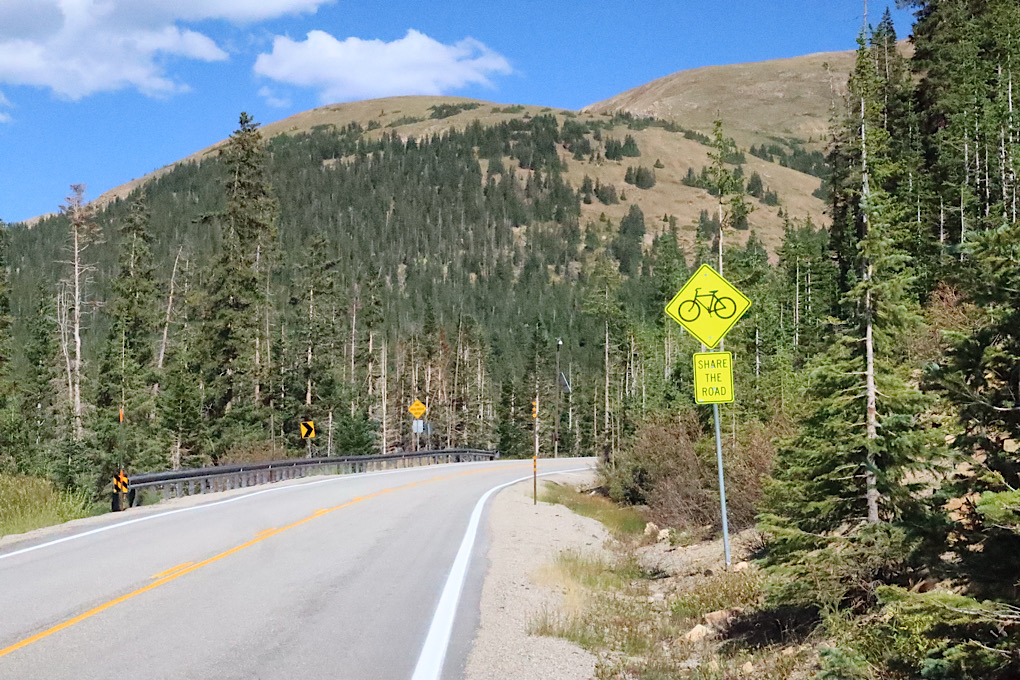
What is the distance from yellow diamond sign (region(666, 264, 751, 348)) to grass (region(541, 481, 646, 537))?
8.43m

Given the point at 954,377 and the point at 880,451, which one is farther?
the point at 880,451

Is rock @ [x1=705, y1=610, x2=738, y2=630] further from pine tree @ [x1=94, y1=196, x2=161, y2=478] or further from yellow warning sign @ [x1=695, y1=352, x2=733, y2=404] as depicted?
pine tree @ [x1=94, y1=196, x2=161, y2=478]

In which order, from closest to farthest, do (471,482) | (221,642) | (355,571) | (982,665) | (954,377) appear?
1. (982,665)
2. (954,377)
3. (221,642)
4. (355,571)
5. (471,482)

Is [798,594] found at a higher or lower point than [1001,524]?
lower

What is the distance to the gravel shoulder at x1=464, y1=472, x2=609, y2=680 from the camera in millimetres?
6484

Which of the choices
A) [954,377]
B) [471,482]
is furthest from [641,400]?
[954,377]

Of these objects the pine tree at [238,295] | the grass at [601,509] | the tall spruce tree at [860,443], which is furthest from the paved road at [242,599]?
the pine tree at [238,295]

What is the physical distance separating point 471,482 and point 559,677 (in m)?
23.9

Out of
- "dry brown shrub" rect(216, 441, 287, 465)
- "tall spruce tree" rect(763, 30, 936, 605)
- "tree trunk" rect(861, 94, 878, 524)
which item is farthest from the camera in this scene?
"dry brown shrub" rect(216, 441, 287, 465)

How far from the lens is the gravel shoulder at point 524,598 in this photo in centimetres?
648

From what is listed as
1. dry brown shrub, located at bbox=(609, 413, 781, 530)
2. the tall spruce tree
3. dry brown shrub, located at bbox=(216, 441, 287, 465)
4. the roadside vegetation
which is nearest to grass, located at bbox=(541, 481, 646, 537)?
dry brown shrub, located at bbox=(609, 413, 781, 530)

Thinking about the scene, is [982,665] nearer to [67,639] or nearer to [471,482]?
[67,639]

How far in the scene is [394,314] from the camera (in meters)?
125

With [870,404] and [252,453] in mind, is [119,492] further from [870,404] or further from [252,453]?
[252,453]
